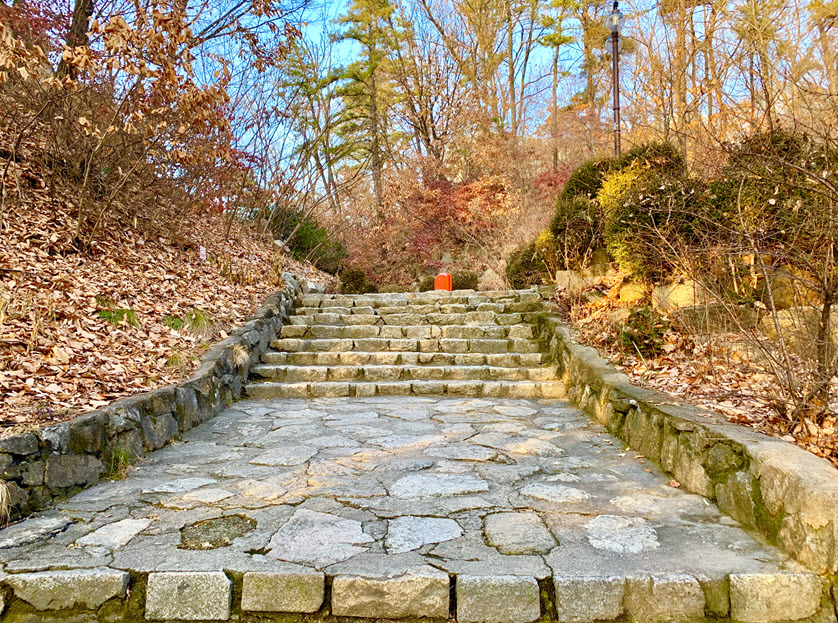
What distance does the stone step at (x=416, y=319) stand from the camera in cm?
724

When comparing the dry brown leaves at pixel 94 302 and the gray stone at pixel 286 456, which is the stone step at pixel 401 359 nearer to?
the dry brown leaves at pixel 94 302

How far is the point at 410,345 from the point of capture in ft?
21.7

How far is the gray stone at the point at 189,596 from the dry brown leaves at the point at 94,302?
1264 mm

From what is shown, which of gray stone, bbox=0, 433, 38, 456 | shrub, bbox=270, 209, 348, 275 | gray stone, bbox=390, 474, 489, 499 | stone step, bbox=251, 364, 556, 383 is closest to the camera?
gray stone, bbox=0, 433, 38, 456

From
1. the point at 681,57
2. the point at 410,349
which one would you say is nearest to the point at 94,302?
the point at 410,349

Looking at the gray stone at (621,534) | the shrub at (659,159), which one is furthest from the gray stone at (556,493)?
the shrub at (659,159)

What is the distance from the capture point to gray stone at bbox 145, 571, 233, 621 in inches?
79.6

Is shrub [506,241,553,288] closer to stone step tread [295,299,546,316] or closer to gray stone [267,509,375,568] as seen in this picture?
stone step tread [295,299,546,316]

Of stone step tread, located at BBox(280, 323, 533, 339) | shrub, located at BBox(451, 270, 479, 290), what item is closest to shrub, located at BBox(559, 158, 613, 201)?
stone step tread, located at BBox(280, 323, 533, 339)

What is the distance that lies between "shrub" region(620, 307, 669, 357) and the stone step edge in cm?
284

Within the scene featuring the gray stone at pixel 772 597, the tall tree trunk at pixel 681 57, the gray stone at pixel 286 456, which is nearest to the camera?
the gray stone at pixel 772 597

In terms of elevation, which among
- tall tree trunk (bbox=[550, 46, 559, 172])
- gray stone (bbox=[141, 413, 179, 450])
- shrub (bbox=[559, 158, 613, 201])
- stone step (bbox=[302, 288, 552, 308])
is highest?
tall tree trunk (bbox=[550, 46, 559, 172])

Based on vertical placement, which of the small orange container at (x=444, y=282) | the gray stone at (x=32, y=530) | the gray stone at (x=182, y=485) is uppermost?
the small orange container at (x=444, y=282)

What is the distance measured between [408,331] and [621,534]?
481 centimetres
